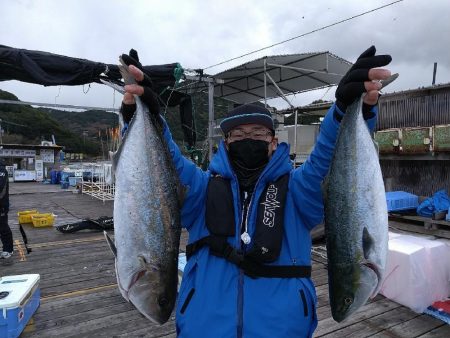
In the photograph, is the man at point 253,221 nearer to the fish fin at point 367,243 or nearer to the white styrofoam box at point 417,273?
the fish fin at point 367,243

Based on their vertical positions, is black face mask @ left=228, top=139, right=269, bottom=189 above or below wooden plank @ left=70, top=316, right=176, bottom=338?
above

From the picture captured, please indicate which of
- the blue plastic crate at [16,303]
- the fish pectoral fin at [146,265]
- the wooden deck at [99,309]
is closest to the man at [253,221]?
the fish pectoral fin at [146,265]

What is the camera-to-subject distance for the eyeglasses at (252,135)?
210cm

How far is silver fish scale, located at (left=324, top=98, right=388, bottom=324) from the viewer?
5.80ft

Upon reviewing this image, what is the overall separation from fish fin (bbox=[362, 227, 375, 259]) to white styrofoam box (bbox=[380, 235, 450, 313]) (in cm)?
326

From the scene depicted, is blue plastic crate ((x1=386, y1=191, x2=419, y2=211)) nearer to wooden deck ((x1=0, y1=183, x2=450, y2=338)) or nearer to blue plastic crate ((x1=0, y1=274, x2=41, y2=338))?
wooden deck ((x1=0, y1=183, x2=450, y2=338))

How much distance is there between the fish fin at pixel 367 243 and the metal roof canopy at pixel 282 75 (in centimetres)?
759

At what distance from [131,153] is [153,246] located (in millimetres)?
545

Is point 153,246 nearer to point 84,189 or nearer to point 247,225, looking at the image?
point 247,225

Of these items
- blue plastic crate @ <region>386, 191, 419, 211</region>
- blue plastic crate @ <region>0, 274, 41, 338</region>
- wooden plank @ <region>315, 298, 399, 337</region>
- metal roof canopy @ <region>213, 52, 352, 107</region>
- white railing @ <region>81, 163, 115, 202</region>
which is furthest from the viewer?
white railing @ <region>81, 163, 115, 202</region>

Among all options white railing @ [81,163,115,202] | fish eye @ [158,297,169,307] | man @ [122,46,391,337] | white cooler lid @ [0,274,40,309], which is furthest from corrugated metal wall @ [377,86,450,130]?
white railing @ [81,163,115,202]

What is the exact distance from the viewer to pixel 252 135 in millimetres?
2102

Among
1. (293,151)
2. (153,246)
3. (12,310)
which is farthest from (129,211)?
(293,151)

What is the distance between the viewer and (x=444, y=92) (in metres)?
5.84
